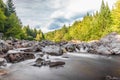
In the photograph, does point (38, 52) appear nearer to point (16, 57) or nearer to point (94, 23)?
point (16, 57)

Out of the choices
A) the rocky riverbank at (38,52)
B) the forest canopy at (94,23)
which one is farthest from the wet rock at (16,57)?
the forest canopy at (94,23)

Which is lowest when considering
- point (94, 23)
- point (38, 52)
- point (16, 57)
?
point (16, 57)

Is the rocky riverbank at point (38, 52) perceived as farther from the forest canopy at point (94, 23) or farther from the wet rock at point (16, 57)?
the forest canopy at point (94, 23)

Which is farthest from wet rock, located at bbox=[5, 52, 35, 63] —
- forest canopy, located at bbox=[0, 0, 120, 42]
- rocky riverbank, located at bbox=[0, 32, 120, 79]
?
forest canopy, located at bbox=[0, 0, 120, 42]

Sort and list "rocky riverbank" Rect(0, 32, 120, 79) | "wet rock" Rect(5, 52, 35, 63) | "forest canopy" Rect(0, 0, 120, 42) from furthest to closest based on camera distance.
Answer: "forest canopy" Rect(0, 0, 120, 42) → "wet rock" Rect(5, 52, 35, 63) → "rocky riverbank" Rect(0, 32, 120, 79)

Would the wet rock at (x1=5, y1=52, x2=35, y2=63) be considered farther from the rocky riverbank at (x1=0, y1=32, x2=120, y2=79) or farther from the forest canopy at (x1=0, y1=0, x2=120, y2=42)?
the forest canopy at (x1=0, y1=0, x2=120, y2=42)

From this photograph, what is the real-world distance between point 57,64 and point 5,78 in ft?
23.1

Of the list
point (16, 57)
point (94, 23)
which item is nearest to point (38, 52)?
point (16, 57)

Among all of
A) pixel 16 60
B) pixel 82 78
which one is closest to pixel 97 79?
pixel 82 78

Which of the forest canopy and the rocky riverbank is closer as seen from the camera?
the rocky riverbank

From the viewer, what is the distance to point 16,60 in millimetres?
22469

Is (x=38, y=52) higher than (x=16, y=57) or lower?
higher

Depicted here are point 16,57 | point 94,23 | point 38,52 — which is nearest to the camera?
point 16,57

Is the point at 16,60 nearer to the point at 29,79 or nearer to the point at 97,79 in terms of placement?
the point at 29,79
